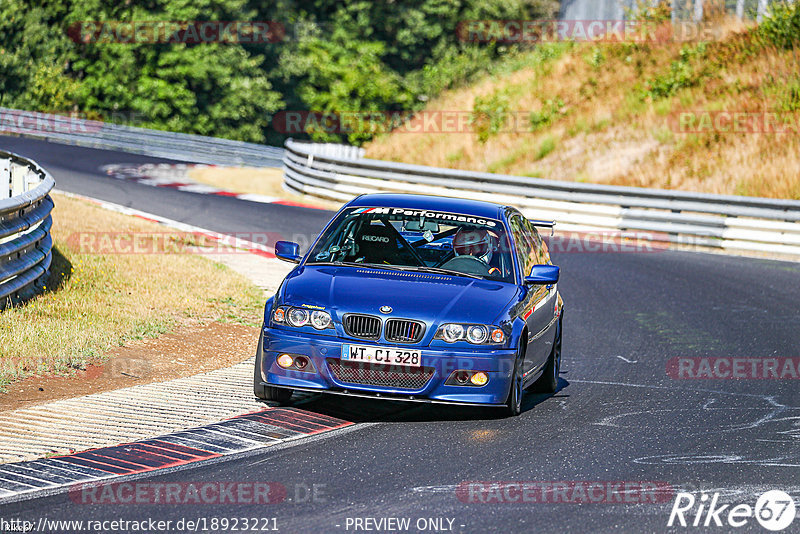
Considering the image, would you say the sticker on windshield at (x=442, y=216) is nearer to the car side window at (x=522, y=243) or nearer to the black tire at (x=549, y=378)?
the car side window at (x=522, y=243)

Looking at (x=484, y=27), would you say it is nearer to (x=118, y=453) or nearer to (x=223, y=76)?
(x=223, y=76)

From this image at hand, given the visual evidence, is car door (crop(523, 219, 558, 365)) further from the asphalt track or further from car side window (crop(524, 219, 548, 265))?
the asphalt track

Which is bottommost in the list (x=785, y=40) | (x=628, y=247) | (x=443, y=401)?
(x=628, y=247)

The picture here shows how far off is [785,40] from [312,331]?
25.8 meters

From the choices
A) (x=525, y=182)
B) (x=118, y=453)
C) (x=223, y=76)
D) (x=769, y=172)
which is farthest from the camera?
(x=223, y=76)

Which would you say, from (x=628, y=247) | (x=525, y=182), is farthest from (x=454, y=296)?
(x=525, y=182)

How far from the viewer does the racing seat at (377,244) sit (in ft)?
29.3

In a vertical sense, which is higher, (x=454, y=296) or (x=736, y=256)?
(x=454, y=296)

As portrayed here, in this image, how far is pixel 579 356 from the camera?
37.0ft

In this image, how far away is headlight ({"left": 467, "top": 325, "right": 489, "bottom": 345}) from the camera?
7.89 m

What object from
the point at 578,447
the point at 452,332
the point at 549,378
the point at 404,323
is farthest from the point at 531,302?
the point at 578,447

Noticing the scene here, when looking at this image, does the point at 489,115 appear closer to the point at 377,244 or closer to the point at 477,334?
the point at 377,244

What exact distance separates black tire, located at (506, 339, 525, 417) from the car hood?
367 millimetres

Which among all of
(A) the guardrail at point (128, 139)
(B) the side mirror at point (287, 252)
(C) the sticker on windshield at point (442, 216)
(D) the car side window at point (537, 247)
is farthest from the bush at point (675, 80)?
(B) the side mirror at point (287, 252)
